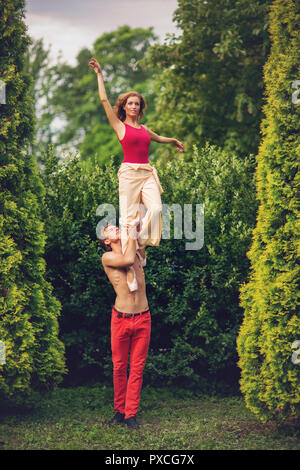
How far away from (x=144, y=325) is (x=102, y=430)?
3.83 ft

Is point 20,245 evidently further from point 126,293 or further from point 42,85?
point 42,85

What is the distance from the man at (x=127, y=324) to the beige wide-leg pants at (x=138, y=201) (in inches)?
3.8

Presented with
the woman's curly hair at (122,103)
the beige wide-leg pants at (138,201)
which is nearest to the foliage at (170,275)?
the beige wide-leg pants at (138,201)

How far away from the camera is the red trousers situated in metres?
5.34

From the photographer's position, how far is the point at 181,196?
7121 mm

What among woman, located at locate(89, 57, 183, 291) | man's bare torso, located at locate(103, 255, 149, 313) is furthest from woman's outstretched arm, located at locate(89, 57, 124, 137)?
man's bare torso, located at locate(103, 255, 149, 313)

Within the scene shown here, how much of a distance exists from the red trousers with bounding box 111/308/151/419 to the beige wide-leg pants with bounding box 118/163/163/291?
14.8 inches

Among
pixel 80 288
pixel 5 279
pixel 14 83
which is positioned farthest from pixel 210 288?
pixel 14 83

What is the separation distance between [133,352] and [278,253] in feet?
6.13

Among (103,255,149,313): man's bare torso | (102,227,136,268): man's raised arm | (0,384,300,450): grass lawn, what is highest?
(102,227,136,268): man's raised arm

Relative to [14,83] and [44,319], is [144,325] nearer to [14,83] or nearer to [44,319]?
[44,319]

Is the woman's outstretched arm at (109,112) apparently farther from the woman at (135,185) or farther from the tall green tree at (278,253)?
the tall green tree at (278,253)

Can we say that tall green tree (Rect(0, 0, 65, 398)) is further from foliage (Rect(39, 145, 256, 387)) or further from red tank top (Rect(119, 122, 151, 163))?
red tank top (Rect(119, 122, 151, 163))

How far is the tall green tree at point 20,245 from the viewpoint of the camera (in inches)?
221
